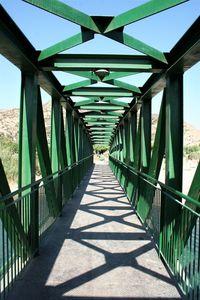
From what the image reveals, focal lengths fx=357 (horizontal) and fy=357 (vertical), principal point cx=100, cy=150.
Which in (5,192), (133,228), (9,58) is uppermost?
(9,58)

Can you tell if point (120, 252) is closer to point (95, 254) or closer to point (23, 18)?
point (95, 254)

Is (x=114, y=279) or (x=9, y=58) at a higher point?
(x=9, y=58)

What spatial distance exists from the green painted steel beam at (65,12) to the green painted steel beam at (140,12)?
11.7 inches

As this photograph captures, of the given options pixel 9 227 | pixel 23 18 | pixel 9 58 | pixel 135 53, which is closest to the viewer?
pixel 9 227

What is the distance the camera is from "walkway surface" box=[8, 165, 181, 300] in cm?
370

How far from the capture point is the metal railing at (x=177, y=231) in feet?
11.2

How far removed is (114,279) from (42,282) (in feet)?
2.65

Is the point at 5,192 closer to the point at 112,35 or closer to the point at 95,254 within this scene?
the point at 95,254

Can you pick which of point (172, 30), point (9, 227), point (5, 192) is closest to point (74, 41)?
point (172, 30)

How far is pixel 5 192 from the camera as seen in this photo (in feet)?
12.9

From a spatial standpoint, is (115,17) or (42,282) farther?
(115,17)

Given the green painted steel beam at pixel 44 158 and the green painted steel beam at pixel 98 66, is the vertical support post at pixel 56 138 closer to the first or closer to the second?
the green painted steel beam at pixel 44 158

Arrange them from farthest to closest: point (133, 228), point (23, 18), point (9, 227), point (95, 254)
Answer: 1. point (133, 228)
2. point (95, 254)
3. point (23, 18)
4. point (9, 227)

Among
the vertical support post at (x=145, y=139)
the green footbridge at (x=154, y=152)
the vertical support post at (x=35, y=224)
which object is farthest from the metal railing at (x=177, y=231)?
the vertical support post at (x=35, y=224)
